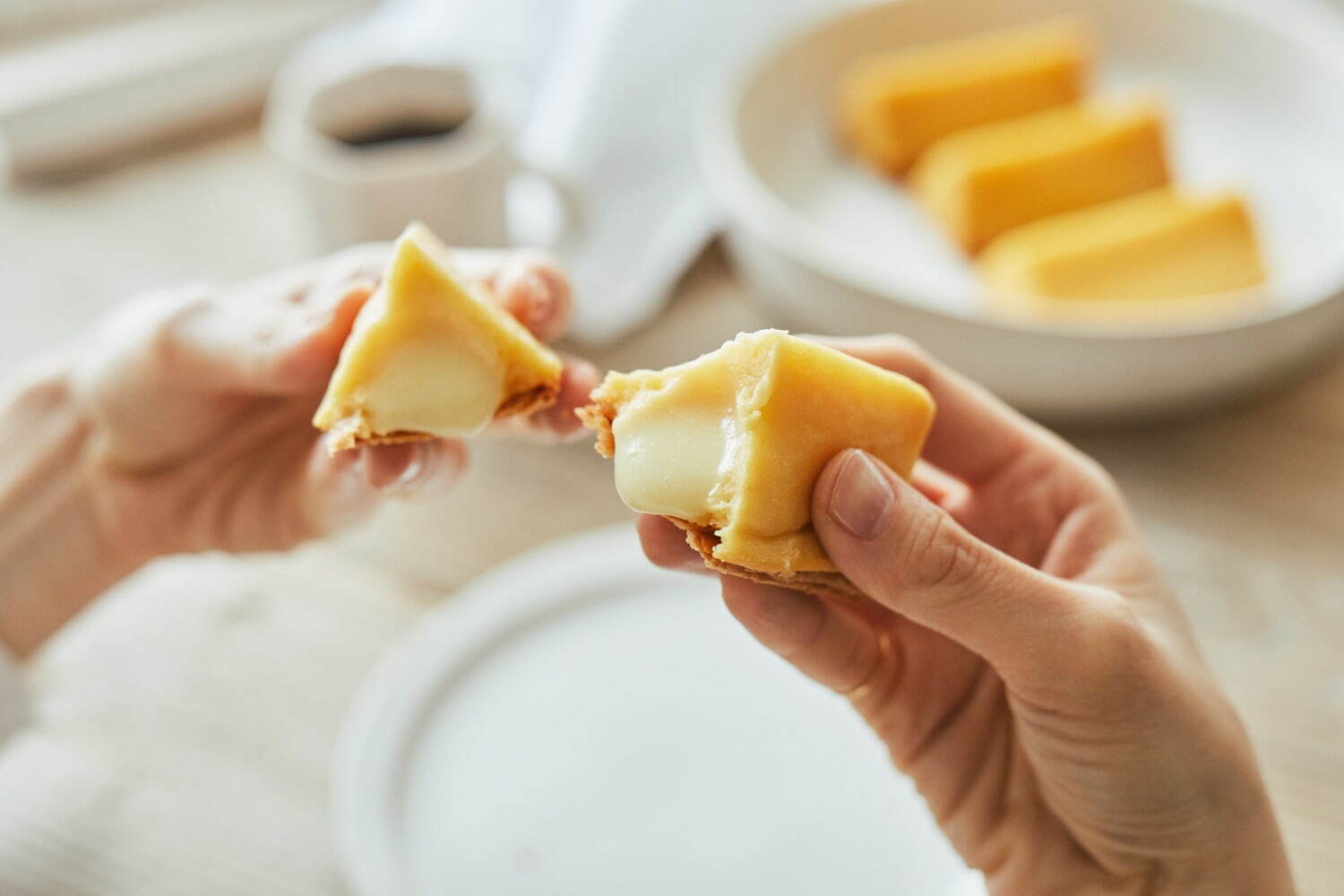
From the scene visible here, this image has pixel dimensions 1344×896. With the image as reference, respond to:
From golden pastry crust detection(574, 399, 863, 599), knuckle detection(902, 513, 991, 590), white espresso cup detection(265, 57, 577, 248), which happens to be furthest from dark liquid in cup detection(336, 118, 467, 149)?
knuckle detection(902, 513, 991, 590)

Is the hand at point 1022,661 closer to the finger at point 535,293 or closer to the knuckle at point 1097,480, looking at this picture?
the knuckle at point 1097,480

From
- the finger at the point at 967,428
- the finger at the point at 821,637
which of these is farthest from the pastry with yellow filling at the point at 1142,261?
the finger at the point at 821,637

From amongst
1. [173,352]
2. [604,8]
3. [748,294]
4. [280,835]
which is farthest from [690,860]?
[604,8]

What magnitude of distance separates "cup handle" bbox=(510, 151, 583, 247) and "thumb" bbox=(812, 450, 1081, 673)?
0.58 metres

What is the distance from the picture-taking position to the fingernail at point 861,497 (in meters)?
0.47

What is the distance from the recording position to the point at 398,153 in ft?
3.17

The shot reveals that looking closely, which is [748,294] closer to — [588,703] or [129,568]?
[588,703]

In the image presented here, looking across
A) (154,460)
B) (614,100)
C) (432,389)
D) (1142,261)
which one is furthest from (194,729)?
(1142,261)

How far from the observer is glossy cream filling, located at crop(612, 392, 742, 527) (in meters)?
0.49

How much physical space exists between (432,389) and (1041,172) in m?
0.79

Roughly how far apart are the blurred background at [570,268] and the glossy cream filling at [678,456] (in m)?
0.29

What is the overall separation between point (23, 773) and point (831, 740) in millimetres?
524

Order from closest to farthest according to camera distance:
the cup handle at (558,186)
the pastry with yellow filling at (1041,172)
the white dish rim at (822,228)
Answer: the white dish rim at (822,228)
the cup handle at (558,186)
the pastry with yellow filling at (1041,172)

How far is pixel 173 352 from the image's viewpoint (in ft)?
2.25
